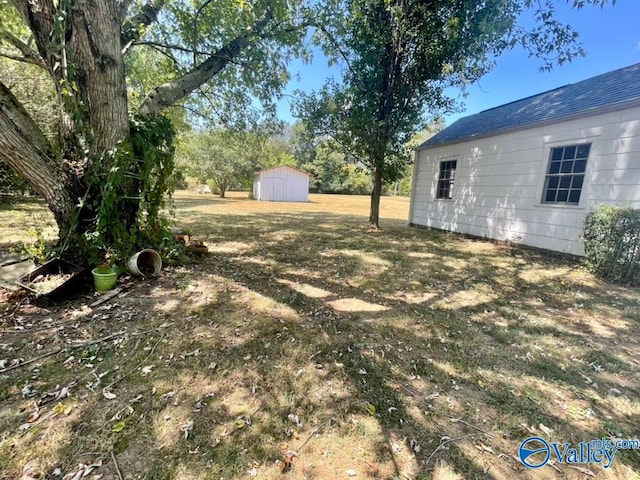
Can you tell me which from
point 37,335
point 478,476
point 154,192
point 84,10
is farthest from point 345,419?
point 84,10

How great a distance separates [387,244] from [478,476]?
19.3 feet

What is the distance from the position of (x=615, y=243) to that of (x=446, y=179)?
5.05 metres

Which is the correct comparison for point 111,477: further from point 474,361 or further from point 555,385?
point 555,385

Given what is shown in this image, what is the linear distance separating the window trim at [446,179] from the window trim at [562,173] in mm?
2594

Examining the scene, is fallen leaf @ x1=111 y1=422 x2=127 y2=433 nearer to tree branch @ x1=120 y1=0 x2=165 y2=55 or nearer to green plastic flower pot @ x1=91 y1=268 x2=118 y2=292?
green plastic flower pot @ x1=91 y1=268 x2=118 y2=292

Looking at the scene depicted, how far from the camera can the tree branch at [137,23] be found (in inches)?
172

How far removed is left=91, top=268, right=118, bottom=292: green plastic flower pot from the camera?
3.42 m

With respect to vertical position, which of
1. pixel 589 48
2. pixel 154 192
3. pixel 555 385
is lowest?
pixel 555 385

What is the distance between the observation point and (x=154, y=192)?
4.04m

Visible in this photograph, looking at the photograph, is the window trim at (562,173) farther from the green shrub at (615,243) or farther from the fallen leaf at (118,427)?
the fallen leaf at (118,427)

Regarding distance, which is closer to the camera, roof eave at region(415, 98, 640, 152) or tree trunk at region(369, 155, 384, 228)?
roof eave at region(415, 98, 640, 152)

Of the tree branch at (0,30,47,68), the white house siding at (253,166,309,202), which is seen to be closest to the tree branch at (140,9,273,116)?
the tree branch at (0,30,47,68)

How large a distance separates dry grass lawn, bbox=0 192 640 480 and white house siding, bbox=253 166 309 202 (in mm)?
21082

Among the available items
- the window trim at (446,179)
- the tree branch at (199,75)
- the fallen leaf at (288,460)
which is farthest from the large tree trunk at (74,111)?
the window trim at (446,179)
